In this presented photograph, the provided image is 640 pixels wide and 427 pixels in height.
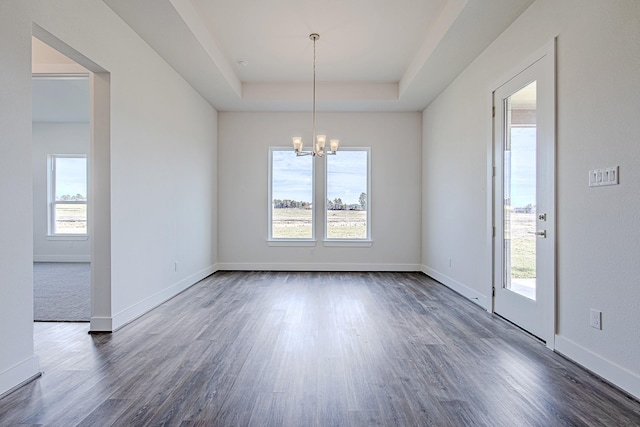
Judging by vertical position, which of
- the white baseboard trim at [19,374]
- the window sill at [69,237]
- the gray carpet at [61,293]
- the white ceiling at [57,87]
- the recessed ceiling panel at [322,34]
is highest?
the recessed ceiling panel at [322,34]

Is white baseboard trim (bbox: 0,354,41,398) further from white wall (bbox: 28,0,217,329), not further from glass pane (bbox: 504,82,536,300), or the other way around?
glass pane (bbox: 504,82,536,300)

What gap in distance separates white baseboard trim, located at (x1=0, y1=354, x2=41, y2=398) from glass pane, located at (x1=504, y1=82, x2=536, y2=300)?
3.79 m

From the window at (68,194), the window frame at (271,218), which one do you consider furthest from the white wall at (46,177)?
the window frame at (271,218)

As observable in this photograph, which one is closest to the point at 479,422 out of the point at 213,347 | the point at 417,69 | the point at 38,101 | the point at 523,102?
the point at 213,347

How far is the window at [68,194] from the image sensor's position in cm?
798

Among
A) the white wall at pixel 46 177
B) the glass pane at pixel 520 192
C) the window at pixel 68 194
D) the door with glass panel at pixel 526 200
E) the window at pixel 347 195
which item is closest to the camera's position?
the door with glass panel at pixel 526 200

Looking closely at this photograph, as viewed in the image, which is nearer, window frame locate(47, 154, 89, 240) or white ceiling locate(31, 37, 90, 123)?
white ceiling locate(31, 37, 90, 123)

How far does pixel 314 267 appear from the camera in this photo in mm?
6617

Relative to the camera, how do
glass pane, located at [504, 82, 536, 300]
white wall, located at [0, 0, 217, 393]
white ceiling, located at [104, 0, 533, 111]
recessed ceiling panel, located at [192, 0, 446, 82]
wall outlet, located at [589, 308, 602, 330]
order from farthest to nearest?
recessed ceiling panel, located at [192, 0, 446, 82], white ceiling, located at [104, 0, 533, 111], glass pane, located at [504, 82, 536, 300], wall outlet, located at [589, 308, 602, 330], white wall, located at [0, 0, 217, 393]

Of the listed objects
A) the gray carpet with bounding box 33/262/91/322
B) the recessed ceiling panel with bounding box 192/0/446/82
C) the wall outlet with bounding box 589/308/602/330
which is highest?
the recessed ceiling panel with bounding box 192/0/446/82

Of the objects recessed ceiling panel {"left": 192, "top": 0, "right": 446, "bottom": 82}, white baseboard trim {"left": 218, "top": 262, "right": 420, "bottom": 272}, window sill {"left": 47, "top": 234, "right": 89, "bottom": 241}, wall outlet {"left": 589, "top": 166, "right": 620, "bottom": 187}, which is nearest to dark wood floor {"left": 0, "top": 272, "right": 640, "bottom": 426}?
wall outlet {"left": 589, "top": 166, "right": 620, "bottom": 187}

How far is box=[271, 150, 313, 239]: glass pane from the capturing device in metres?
6.70

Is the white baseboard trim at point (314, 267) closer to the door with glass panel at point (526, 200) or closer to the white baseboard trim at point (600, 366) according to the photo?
the door with glass panel at point (526, 200)

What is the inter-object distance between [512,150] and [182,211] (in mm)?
4074
